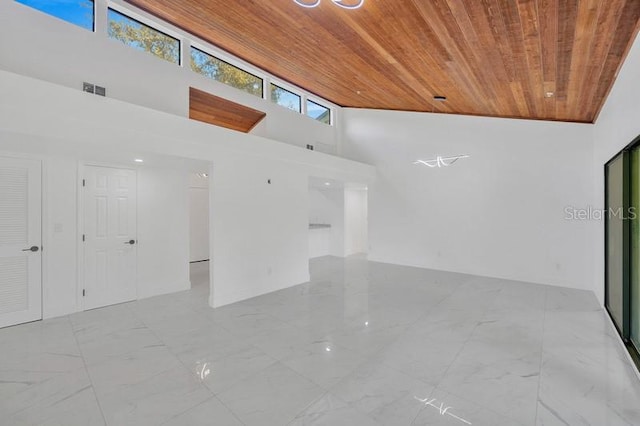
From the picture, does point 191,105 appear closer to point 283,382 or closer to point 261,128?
point 261,128

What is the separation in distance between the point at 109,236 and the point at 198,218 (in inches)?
162

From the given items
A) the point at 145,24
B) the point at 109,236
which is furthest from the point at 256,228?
the point at 145,24

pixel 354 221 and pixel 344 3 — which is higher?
pixel 344 3

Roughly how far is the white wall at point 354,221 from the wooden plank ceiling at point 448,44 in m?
4.13

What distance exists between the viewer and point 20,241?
Answer: 383 cm

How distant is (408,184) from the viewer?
7.73 m

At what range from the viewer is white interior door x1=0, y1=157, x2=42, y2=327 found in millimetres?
3719

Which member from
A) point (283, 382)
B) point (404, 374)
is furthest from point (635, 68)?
point (283, 382)

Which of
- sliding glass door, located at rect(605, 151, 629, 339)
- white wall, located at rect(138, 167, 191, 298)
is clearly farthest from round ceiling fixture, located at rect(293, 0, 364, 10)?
white wall, located at rect(138, 167, 191, 298)

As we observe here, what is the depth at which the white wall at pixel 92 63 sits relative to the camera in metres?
3.56

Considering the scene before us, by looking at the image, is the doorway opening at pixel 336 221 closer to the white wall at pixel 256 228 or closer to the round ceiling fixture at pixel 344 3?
the white wall at pixel 256 228

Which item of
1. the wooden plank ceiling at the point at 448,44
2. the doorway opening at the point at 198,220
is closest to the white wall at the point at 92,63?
the wooden plank ceiling at the point at 448,44

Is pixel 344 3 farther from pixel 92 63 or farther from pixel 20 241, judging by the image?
pixel 20 241

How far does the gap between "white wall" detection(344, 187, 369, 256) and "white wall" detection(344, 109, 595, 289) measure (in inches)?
44.6
